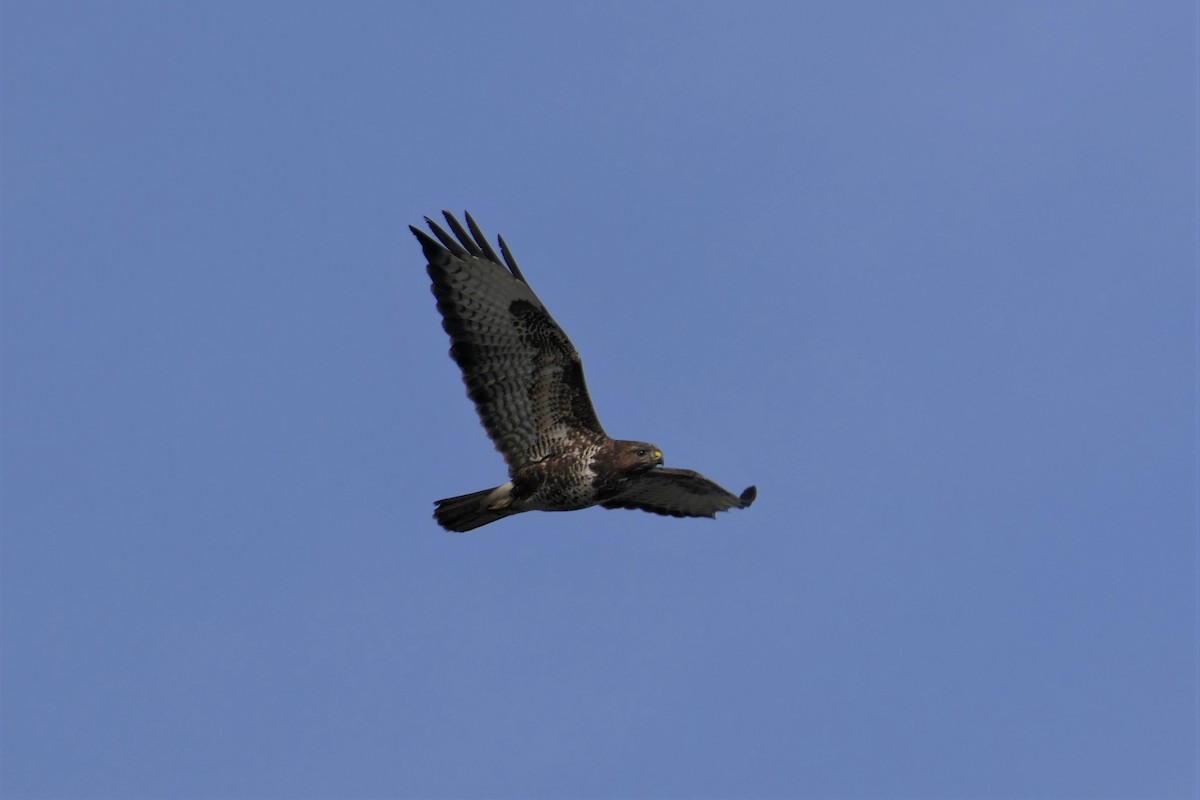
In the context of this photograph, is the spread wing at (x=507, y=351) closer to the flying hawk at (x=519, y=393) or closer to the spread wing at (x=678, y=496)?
the flying hawk at (x=519, y=393)

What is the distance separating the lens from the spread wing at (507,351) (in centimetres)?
1719

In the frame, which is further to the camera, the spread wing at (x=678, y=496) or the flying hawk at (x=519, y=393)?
the spread wing at (x=678, y=496)

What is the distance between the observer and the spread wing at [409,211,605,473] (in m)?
17.2

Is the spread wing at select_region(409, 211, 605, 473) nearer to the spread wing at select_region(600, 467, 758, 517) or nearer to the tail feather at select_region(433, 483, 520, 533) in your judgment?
the tail feather at select_region(433, 483, 520, 533)

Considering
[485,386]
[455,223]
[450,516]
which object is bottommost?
[450,516]

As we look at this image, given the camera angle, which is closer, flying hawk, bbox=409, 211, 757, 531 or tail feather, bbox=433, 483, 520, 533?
flying hawk, bbox=409, 211, 757, 531

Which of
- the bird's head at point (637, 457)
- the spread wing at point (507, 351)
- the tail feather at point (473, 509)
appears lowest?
the tail feather at point (473, 509)

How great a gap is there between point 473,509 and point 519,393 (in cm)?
121

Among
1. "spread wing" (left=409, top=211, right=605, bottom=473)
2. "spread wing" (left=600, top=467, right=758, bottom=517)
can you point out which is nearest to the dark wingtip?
"spread wing" (left=600, top=467, right=758, bottom=517)

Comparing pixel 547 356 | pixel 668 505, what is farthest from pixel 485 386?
pixel 668 505

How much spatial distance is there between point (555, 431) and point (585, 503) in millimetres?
751

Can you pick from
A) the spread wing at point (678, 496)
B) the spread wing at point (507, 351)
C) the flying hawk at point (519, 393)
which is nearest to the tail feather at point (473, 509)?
the flying hawk at point (519, 393)

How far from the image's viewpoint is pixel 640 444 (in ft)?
56.5

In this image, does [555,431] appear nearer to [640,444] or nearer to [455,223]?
[640,444]
